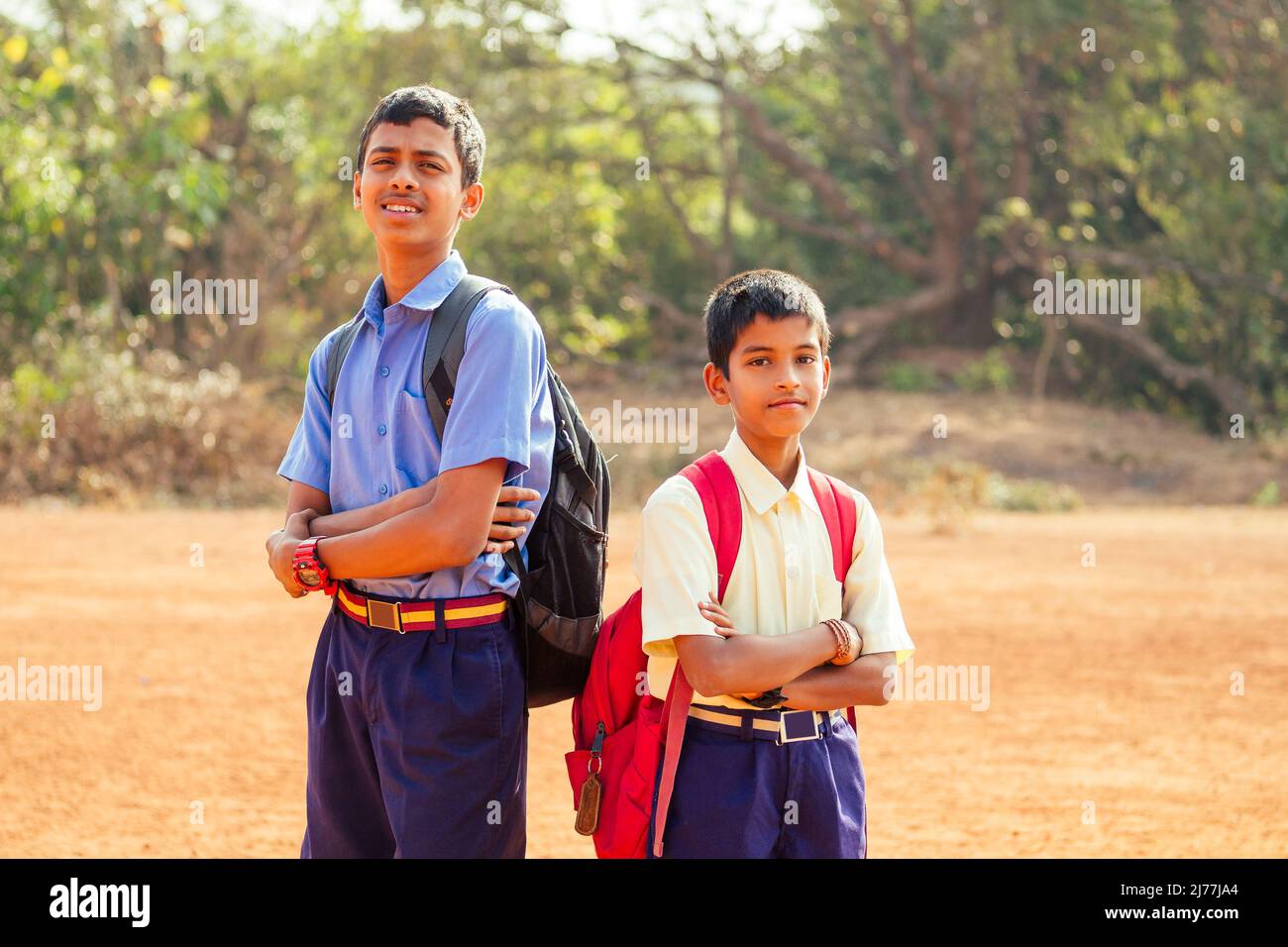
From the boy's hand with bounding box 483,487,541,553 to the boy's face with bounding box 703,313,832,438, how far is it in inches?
16.5

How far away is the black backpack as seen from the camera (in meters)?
2.52

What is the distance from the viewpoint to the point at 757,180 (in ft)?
83.1

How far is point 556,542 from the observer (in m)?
2.59

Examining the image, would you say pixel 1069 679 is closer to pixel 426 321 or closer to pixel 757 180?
pixel 426 321

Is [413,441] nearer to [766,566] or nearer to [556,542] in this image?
[556,542]

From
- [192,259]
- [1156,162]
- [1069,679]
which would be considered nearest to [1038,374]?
[1156,162]

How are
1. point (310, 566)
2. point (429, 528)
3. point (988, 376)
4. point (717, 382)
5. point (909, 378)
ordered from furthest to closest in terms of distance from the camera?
point (909, 378)
point (988, 376)
point (717, 382)
point (310, 566)
point (429, 528)

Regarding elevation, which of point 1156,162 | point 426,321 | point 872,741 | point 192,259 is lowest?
point 872,741

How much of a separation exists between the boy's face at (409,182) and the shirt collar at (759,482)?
2.16 feet

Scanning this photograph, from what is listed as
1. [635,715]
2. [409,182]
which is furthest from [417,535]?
[409,182]

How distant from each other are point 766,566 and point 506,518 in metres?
0.47

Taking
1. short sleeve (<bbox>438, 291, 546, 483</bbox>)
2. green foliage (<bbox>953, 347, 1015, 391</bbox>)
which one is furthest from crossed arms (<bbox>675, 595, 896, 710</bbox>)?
green foliage (<bbox>953, 347, 1015, 391</bbox>)

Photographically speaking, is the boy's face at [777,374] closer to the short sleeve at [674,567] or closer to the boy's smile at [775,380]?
the boy's smile at [775,380]

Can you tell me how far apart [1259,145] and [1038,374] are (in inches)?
158
